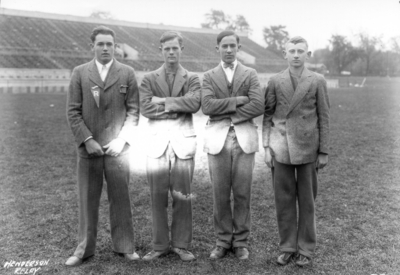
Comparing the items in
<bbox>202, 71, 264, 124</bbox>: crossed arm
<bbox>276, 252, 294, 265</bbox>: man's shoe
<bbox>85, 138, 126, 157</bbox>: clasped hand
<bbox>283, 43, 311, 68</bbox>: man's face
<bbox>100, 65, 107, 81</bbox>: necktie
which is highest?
<bbox>283, 43, 311, 68</bbox>: man's face

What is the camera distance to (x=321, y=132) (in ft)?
11.7

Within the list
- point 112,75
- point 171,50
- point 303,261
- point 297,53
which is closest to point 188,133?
point 171,50

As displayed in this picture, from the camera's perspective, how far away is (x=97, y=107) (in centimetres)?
358

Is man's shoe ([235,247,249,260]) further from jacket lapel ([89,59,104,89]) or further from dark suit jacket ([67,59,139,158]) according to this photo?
jacket lapel ([89,59,104,89])

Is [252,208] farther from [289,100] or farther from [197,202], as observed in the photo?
[289,100]

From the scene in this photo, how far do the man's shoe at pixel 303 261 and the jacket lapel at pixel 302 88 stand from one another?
4.48 feet

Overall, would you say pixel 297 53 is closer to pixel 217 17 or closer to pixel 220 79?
pixel 220 79

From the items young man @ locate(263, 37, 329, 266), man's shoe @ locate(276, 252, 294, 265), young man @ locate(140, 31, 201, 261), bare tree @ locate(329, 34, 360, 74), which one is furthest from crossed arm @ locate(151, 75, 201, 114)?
bare tree @ locate(329, 34, 360, 74)

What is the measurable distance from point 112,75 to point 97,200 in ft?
3.96

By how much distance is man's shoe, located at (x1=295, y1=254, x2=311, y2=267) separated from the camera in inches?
139

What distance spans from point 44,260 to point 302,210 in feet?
8.18

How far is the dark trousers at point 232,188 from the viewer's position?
3703 mm

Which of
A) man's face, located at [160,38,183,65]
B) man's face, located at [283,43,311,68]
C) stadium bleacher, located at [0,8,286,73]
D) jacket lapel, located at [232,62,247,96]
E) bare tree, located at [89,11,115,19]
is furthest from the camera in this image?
bare tree, located at [89,11,115,19]

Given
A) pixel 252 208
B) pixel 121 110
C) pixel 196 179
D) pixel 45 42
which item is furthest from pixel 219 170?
pixel 45 42
